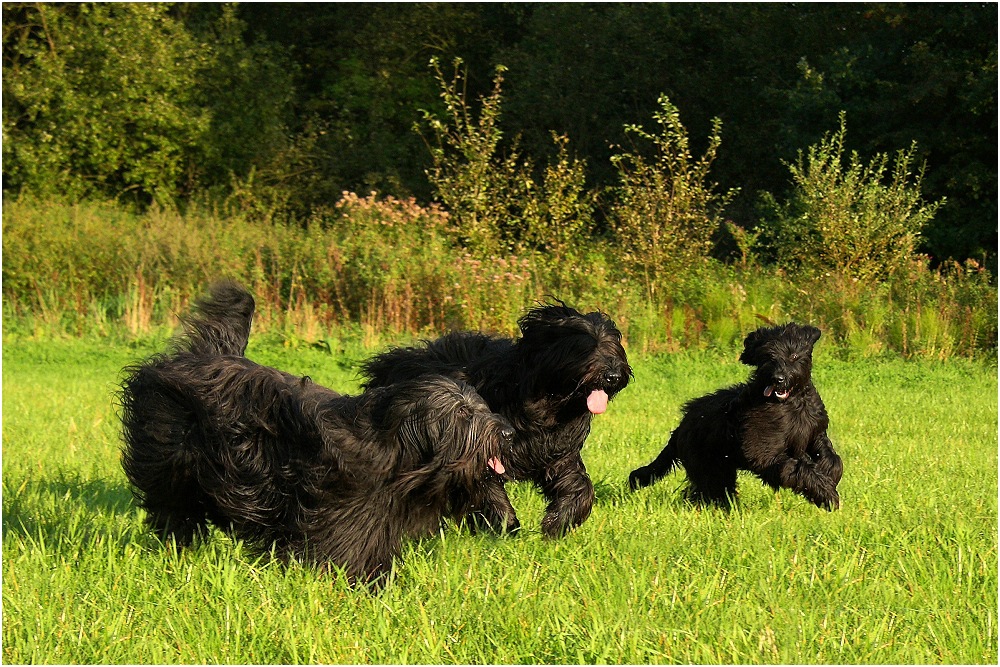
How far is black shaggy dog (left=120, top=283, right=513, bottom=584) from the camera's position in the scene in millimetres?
4289

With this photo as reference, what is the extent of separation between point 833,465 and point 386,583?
3171 millimetres

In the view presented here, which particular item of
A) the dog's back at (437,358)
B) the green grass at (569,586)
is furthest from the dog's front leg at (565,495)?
the dog's back at (437,358)

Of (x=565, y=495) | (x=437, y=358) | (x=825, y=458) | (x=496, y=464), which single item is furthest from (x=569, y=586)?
(x=825, y=458)

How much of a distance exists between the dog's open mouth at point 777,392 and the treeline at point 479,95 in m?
16.2

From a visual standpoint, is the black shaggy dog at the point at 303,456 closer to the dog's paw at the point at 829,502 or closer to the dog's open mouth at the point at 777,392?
the dog's open mouth at the point at 777,392

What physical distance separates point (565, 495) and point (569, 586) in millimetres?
1202

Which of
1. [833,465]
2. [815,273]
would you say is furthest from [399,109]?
[833,465]

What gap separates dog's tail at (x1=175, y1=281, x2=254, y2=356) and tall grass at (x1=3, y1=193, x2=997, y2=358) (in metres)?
8.55

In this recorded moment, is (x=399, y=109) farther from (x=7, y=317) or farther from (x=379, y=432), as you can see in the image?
(x=379, y=432)

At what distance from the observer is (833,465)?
645 centimetres

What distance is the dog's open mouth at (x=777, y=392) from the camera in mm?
6434

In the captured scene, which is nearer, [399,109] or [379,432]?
[379,432]

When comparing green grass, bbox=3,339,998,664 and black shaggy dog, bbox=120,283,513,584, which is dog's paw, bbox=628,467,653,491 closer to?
green grass, bbox=3,339,998,664

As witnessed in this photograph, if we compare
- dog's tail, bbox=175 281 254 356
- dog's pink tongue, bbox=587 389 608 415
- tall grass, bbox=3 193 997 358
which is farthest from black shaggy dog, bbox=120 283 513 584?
tall grass, bbox=3 193 997 358
